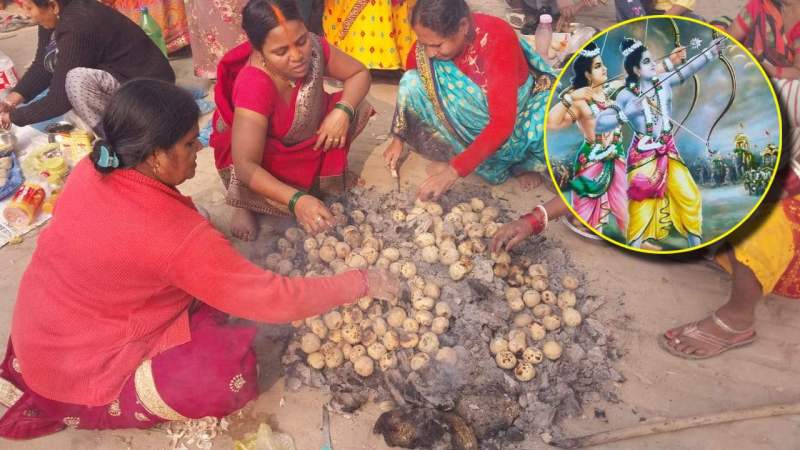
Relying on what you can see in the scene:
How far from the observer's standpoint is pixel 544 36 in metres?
4.48

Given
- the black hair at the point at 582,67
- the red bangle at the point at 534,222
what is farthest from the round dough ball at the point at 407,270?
the black hair at the point at 582,67

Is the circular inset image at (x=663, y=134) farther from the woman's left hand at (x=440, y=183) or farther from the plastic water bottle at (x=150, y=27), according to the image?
the plastic water bottle at (x=150, y=27)

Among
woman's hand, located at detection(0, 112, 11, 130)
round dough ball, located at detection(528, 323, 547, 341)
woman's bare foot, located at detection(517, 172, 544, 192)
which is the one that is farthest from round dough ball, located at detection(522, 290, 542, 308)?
woman's hand, located at detection(0, 112, 11, 130)

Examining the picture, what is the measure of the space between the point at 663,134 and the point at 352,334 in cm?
156

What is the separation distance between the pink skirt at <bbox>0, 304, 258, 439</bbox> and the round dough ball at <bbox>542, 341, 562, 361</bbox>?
1.21m

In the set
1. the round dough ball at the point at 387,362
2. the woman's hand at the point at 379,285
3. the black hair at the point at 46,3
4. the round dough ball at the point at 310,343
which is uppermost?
the black hair at the point at 46,3

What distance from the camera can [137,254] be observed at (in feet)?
5.69

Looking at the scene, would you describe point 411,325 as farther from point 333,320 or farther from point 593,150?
point 593,150

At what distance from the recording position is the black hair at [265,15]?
7.79 feet

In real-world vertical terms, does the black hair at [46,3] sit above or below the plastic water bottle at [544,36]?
above

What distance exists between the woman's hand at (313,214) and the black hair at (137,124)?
0.85 meters

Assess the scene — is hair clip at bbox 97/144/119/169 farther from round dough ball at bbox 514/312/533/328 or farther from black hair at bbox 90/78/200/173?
round dough ball at bbox 514/312/533/328

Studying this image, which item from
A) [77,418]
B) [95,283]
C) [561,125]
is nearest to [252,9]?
[95,283]

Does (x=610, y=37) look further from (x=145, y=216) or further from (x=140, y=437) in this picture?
(x=140, y=437)
